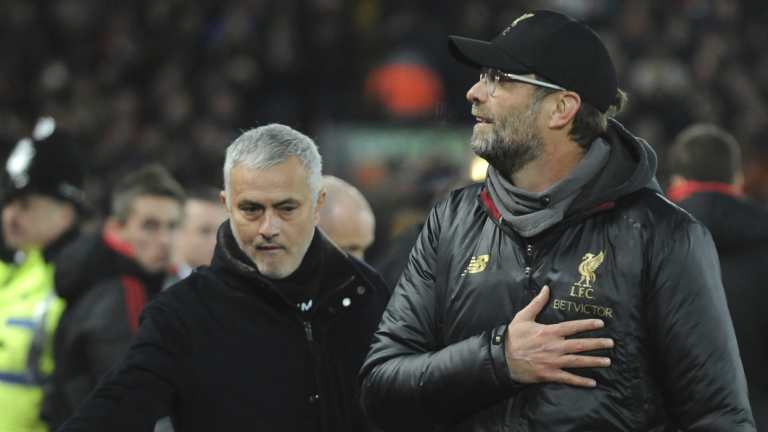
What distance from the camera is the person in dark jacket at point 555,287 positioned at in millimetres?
3361

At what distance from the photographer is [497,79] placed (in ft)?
11.8

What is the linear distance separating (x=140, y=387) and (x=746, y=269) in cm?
287

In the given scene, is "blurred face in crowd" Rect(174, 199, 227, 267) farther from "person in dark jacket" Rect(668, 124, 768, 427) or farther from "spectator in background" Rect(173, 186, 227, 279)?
"person in dark jacket" Rect(668, 124, 768, 427)

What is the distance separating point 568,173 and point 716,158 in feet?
9.41

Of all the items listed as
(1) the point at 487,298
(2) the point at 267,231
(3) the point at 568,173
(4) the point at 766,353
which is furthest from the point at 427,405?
(4) the point at 766,353

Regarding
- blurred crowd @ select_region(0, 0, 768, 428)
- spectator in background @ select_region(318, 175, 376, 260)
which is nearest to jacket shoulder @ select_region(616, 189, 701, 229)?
spectator in background @ select_region(318, 175, 376, 260)

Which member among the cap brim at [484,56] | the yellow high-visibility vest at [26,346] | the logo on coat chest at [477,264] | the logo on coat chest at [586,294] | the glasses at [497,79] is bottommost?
the yellow high-visibility vest at [26,346]

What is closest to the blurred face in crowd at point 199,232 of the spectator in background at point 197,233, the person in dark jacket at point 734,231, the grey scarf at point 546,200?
the spectator in background at point 197,233

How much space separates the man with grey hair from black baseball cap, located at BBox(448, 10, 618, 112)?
2.92 feet

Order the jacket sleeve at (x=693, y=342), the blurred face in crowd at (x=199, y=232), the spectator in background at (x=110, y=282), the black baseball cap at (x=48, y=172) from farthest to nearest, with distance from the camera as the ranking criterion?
the black baseball cap at (x=48, y=172), the blurred face in crowd at (x=199, y=232), the spectator in background at (x=110, y=282), the jacket sleeve at (x=693, y=342)

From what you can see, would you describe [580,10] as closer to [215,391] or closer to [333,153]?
[333,153]

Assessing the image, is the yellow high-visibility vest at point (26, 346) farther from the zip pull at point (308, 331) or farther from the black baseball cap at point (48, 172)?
the zip pull at point (308, 331)

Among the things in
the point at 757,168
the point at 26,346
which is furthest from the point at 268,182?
the point at 757,168

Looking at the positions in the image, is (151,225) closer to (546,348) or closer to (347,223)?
(347,223)
